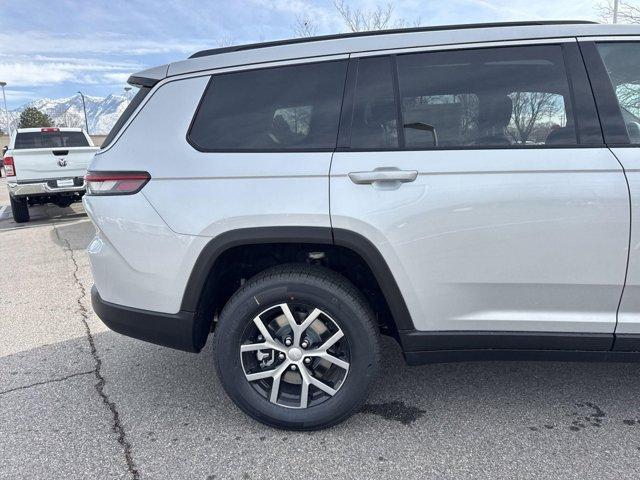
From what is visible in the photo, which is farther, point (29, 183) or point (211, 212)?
point (29, 183)

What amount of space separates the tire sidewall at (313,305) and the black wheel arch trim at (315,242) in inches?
6.9

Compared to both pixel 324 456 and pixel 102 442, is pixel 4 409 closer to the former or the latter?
pixel 102 442

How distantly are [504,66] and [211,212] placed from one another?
1.57 meters

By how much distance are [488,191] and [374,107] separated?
0.68 metres

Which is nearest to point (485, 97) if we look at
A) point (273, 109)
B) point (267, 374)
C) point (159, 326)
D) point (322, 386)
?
point (273, 109)

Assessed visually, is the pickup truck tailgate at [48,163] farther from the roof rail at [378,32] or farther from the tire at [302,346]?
the tire at [302,346]

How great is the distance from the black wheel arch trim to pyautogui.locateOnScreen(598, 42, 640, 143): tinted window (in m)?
1.31

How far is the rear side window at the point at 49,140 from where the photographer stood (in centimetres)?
1045

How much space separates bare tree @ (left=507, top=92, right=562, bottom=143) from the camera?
2264 mm

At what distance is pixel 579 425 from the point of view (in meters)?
2.49

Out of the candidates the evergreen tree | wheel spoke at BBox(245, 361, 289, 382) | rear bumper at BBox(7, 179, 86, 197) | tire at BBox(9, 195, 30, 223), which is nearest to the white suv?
wheel spoke at BBox(245, 361, 289, 382)

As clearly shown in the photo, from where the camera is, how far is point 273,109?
2475mm

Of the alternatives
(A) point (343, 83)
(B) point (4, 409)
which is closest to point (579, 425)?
(A) point (343, 83)

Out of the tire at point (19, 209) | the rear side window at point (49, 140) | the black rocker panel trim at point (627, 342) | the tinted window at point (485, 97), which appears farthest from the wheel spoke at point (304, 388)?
the rear side window at point (49, 140)
